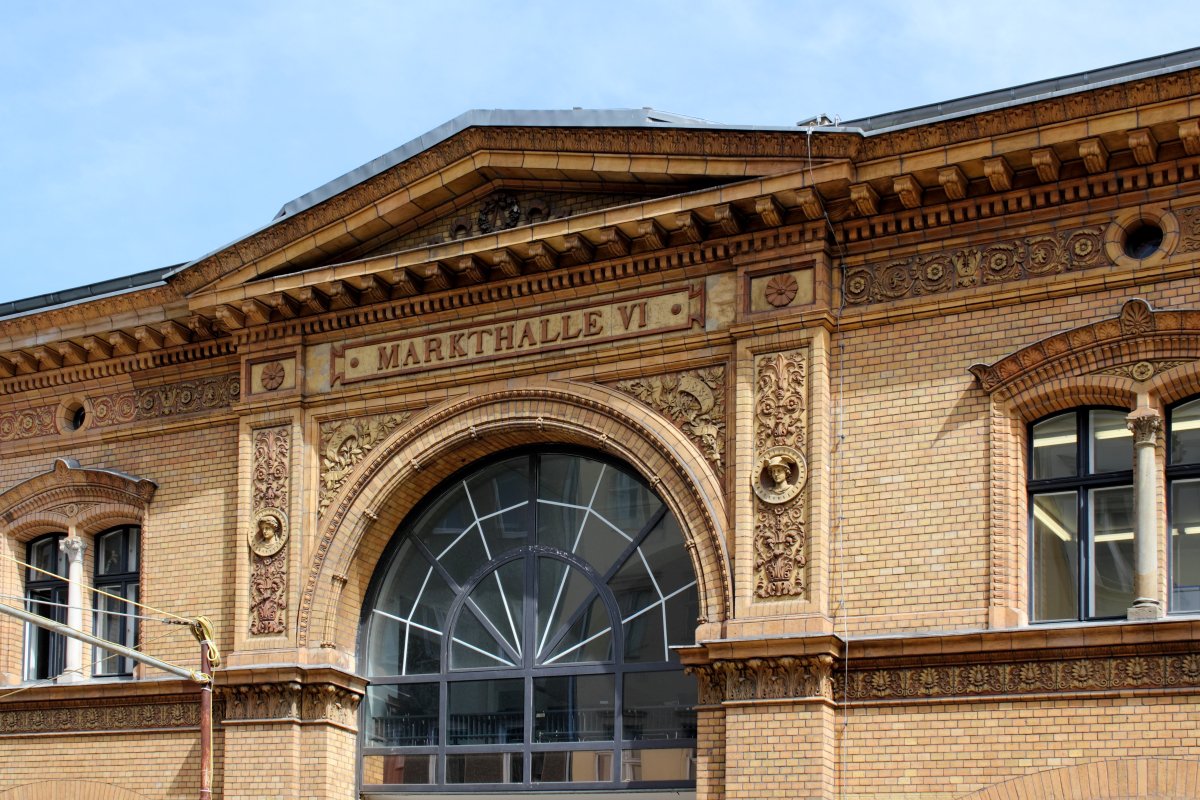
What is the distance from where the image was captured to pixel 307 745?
20.8 metres

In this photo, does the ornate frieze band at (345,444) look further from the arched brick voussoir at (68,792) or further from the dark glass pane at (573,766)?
the arched brick voussoir at (68,792)

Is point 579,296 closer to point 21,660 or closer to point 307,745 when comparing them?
point 307,745

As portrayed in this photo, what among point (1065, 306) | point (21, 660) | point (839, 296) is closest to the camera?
point (1065, 306)

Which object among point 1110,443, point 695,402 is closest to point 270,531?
point 695,402

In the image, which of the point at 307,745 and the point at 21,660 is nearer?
the point at 307,745

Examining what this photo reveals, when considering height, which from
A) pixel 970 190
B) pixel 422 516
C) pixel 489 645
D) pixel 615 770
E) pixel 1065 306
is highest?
pixel 970 190

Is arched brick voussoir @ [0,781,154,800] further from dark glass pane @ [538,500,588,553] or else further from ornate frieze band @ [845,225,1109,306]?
ornate frieze band @ [845,225,1109,306]

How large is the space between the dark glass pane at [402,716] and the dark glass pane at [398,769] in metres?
0.17

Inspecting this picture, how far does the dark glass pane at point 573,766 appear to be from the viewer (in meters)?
19.5

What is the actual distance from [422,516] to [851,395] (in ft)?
19.3

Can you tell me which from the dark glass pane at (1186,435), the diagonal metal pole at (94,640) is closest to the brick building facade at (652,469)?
the dark glass pane at (1186,435)

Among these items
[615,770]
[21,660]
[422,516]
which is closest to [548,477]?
[422,516]

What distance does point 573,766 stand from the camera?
64.8ft

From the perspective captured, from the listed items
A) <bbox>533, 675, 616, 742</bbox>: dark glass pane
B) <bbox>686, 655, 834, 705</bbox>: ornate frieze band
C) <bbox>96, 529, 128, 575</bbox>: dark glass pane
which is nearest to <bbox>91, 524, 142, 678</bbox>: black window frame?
<bbox>96, 529, 128, 575</bbox>: dark glass pane
